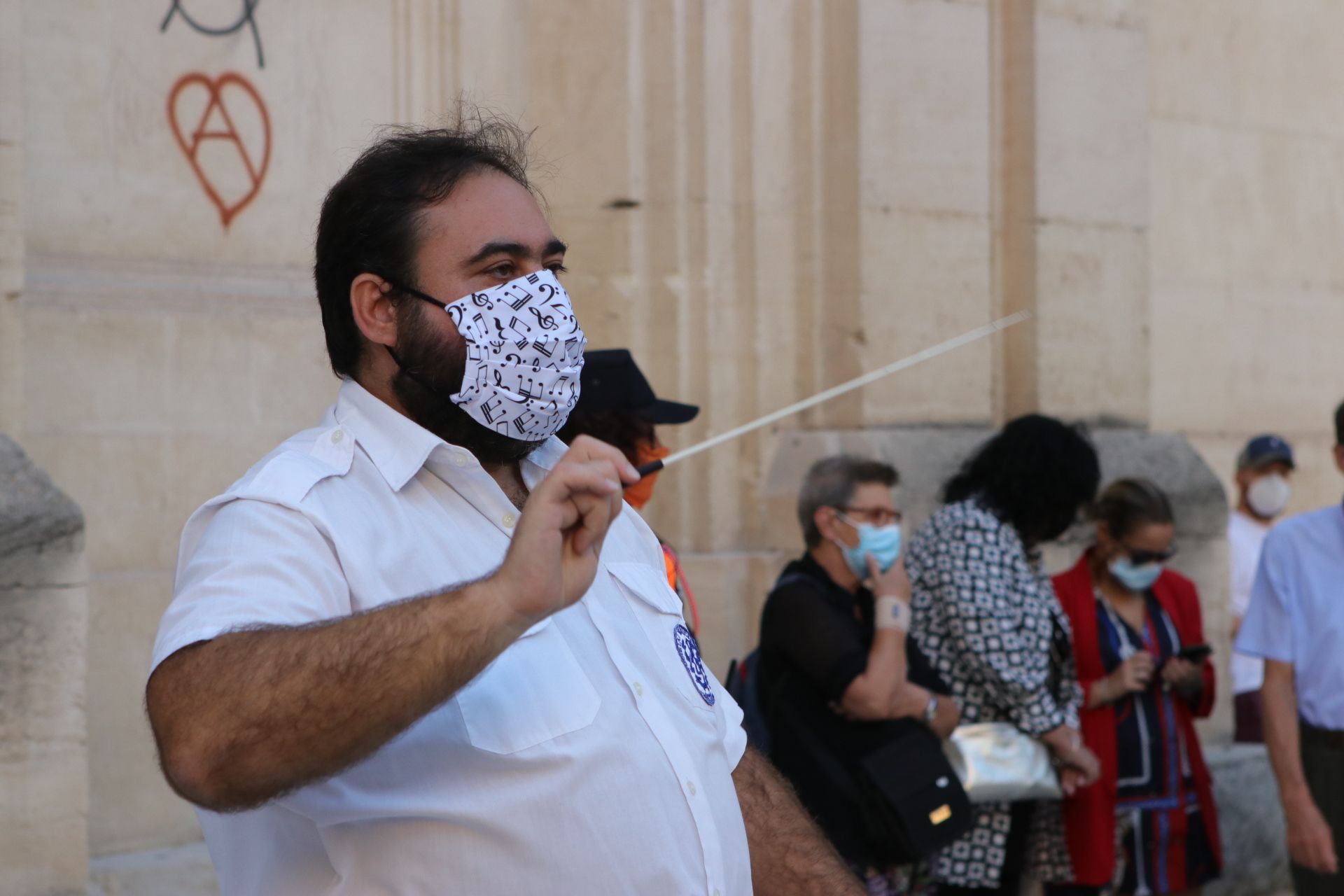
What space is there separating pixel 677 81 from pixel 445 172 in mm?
3502

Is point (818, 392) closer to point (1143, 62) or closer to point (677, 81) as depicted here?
point (677, 81)

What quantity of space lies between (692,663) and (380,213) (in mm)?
701

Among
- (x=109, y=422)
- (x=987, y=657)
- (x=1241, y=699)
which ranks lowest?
(x=1241, y=699)

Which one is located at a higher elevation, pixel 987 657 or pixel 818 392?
pixel 818 392

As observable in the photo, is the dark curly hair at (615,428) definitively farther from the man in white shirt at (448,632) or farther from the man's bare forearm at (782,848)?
the man's bare forearm at (782,848)

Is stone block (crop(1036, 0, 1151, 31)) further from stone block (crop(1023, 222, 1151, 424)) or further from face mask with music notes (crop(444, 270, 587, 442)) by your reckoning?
face mask with music notes (crop(444, 270, 587, 442))

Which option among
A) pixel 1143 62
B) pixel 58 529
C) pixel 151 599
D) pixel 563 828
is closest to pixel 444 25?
pixel 151 599

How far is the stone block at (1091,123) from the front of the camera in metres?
5.94

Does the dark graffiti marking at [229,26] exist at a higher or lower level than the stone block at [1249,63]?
lower

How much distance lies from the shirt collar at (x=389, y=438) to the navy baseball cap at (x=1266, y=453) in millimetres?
5675

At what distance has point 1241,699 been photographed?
6.49 meters

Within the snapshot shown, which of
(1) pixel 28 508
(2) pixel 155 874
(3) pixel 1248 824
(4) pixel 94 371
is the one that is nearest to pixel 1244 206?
(3) pixel 1248 824

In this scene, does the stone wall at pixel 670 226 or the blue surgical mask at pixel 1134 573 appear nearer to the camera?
the stone wall at pixel 670 226

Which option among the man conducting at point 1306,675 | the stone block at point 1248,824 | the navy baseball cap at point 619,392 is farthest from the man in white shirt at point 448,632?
the stone block at point 1248,824
